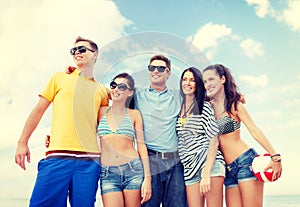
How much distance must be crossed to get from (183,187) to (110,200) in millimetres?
605

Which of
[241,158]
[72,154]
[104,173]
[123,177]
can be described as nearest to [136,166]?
[123,177]

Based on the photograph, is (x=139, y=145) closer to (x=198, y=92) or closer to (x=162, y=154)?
(x=162, y=154)

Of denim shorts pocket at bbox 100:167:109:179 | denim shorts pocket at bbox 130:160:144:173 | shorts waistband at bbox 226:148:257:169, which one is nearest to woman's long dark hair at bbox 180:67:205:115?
shorts waistband at bbox 226:148:257:169

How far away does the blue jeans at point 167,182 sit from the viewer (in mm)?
3311

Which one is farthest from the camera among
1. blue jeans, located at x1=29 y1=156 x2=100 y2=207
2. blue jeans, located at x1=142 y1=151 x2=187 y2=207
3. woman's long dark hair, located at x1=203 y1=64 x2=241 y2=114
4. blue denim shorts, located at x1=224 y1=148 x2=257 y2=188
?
woman's long dark hair, located at x1=203 y1=64 x2=241 y2=114

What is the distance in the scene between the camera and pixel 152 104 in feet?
10.9

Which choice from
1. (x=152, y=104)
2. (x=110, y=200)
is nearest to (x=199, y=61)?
(x=152, y=104)

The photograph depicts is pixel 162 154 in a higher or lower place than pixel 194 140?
lower

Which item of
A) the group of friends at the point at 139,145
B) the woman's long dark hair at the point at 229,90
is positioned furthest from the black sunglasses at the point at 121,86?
the woman's long dark hair at the point at 229,90

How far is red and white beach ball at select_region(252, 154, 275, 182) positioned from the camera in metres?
3.37

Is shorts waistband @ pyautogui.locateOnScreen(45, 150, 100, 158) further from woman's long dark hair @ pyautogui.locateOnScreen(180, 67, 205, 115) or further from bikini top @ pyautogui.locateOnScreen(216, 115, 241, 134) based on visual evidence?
bikini top @ pyautogui.locateOnScreen(216, 115, 241, 134)

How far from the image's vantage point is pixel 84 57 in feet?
11.1

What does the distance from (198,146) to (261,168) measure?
54 cm

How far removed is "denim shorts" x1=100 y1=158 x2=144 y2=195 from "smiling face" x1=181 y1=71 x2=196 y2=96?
681 mm
